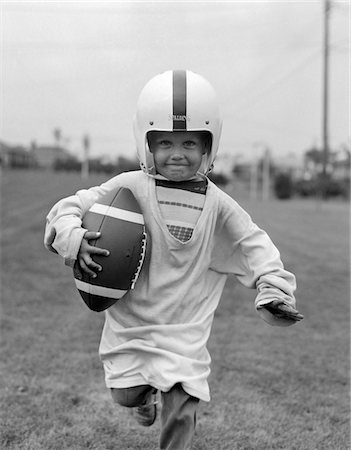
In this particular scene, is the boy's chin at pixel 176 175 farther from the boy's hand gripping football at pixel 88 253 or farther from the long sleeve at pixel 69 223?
the boy's hand gripping football at pixel 88 253

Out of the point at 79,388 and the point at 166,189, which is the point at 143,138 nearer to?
the point at 166,189

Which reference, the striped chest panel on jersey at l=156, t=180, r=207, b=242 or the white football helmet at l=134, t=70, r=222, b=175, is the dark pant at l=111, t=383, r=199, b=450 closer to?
the striped chest panel on jersey at l=156, t=180, r=207, b=242

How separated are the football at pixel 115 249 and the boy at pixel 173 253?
57 millimetres

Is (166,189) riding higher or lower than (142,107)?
lower

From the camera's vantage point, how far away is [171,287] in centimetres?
319

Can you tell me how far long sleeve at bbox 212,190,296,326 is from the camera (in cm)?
305

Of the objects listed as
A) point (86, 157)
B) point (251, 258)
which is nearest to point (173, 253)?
point (251, 258)

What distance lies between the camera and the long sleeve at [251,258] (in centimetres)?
305

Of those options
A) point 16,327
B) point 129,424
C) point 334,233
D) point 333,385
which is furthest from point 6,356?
point 334,233

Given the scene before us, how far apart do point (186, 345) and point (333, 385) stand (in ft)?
7.08

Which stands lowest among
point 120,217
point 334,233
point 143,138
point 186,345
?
point 334,233

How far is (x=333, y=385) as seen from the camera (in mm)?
4914

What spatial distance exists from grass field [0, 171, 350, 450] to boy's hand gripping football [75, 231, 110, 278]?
1198 millimetres

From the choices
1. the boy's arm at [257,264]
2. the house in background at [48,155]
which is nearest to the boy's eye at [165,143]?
the boy's arm at [257,264]
